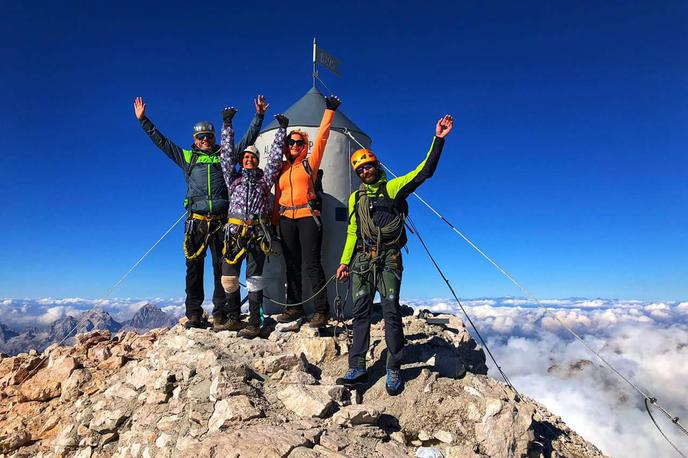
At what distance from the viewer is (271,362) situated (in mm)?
5867

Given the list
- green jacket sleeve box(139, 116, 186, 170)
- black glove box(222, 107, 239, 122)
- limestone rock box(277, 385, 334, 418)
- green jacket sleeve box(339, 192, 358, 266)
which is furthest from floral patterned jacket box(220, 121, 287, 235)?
limestone rock box(277, 385, 334, 418)

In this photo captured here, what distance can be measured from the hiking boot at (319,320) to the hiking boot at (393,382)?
213 centimetres

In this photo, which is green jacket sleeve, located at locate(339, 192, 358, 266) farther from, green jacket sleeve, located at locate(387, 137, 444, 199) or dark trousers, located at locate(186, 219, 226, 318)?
dark trousers, located at locate(186, 219, 226, 318)

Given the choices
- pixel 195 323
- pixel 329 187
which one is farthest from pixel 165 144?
pixel 195 323

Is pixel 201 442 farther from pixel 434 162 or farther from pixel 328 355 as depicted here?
→ pixel 434 162

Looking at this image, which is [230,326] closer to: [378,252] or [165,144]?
[378,252]

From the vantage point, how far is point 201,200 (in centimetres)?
761

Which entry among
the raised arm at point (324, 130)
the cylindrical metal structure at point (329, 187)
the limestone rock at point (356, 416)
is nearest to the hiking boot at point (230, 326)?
the cylindrical metal structure at point (329, 187)

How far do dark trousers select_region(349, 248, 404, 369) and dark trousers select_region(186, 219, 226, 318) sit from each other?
300cm

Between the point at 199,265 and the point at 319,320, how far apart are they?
252 centimetres

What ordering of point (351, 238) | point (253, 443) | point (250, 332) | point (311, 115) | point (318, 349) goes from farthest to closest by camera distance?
point (311, 115), point (250, 332), point (318, 349), point (351, 238), point (253, 443)

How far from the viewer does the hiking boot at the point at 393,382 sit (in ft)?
18.4

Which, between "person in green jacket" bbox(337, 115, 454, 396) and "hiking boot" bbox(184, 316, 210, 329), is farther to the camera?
"hiking boot" bbox(184, 316, 210, 329)

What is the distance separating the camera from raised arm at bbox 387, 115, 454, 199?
554 cm
